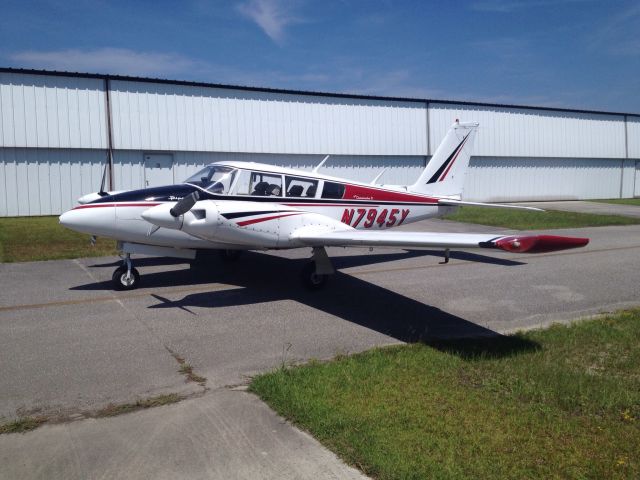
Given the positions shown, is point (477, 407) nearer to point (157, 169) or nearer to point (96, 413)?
point (96, 413)

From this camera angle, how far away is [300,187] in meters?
11.5

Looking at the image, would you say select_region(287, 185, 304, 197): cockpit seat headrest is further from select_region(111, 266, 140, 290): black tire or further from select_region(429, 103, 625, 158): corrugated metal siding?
select_region(429, 103, 625, 158): corrugated metal siding

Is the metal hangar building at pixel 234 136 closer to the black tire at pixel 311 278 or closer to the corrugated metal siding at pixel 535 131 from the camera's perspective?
the corrugated metal siding at pixel 535 131

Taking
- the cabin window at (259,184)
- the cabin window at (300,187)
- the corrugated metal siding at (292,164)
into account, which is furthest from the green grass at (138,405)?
the corrugated metal siding at (292,164)

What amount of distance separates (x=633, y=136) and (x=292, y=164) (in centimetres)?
2971

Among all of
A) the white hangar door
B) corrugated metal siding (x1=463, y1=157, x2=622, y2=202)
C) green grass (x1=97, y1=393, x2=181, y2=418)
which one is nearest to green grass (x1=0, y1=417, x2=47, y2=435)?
green grass (x1=97, y1=393, x2=181, y2=418)

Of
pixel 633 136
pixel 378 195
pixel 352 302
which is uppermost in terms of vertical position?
pixel 633 136

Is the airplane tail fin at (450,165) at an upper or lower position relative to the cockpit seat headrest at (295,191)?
upper

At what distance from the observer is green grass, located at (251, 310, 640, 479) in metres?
4.43

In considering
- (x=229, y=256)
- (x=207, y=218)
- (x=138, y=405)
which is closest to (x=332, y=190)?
(x=229, y=256)

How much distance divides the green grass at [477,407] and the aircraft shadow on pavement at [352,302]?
10cm

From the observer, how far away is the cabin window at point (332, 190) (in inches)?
471

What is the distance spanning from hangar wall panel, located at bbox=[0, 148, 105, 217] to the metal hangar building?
0.04 metres

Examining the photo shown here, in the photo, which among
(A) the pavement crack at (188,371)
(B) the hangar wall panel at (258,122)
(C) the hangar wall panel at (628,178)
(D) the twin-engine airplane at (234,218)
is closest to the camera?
(A) the pavement crack at (188,371)
